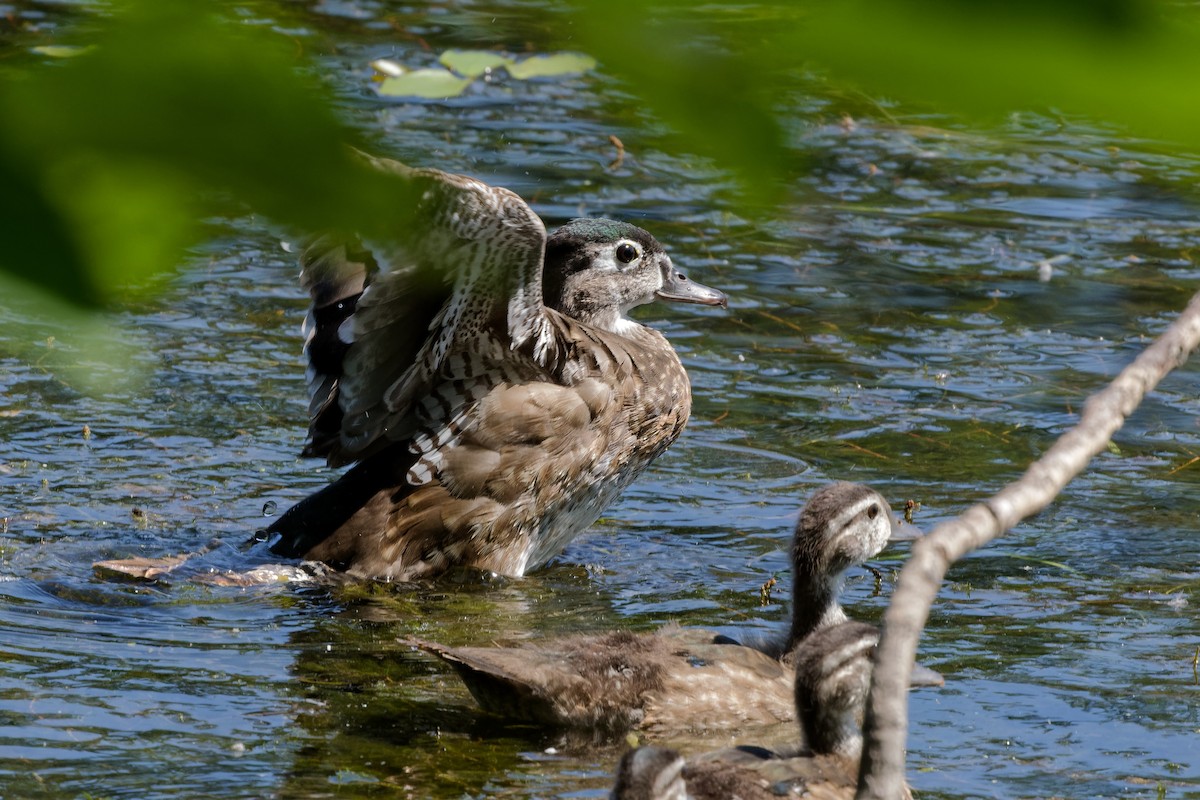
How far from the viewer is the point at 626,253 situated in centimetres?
780

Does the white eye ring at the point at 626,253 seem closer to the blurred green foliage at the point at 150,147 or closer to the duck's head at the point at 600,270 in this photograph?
the duck's head at the point at 600,270

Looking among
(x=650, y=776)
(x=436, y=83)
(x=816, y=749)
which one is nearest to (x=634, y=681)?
(x=816, y=749)

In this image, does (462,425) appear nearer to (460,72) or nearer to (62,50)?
(62,50)

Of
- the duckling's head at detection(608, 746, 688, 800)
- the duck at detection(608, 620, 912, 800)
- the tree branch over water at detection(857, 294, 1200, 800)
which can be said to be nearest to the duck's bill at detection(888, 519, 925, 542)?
the duck at detection(608, 620, 912, 800)

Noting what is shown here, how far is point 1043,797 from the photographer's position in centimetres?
461

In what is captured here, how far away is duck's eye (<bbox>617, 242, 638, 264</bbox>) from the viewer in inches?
307

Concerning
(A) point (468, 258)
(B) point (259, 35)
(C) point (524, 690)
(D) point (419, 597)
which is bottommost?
(D) point (419, 597)

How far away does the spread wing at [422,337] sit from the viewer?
575cm

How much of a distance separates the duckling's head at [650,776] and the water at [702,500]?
0.79 m

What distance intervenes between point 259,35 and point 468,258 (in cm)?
475

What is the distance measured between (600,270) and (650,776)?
427 cm

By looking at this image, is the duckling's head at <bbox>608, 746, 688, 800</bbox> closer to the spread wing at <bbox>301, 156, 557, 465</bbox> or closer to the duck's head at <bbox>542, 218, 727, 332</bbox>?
the spread wing at <bbox>301, 156, 557, 465</bbox>

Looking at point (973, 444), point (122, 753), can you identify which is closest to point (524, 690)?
point (122, 753)

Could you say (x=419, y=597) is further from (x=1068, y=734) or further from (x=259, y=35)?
(x=259, y=35)
